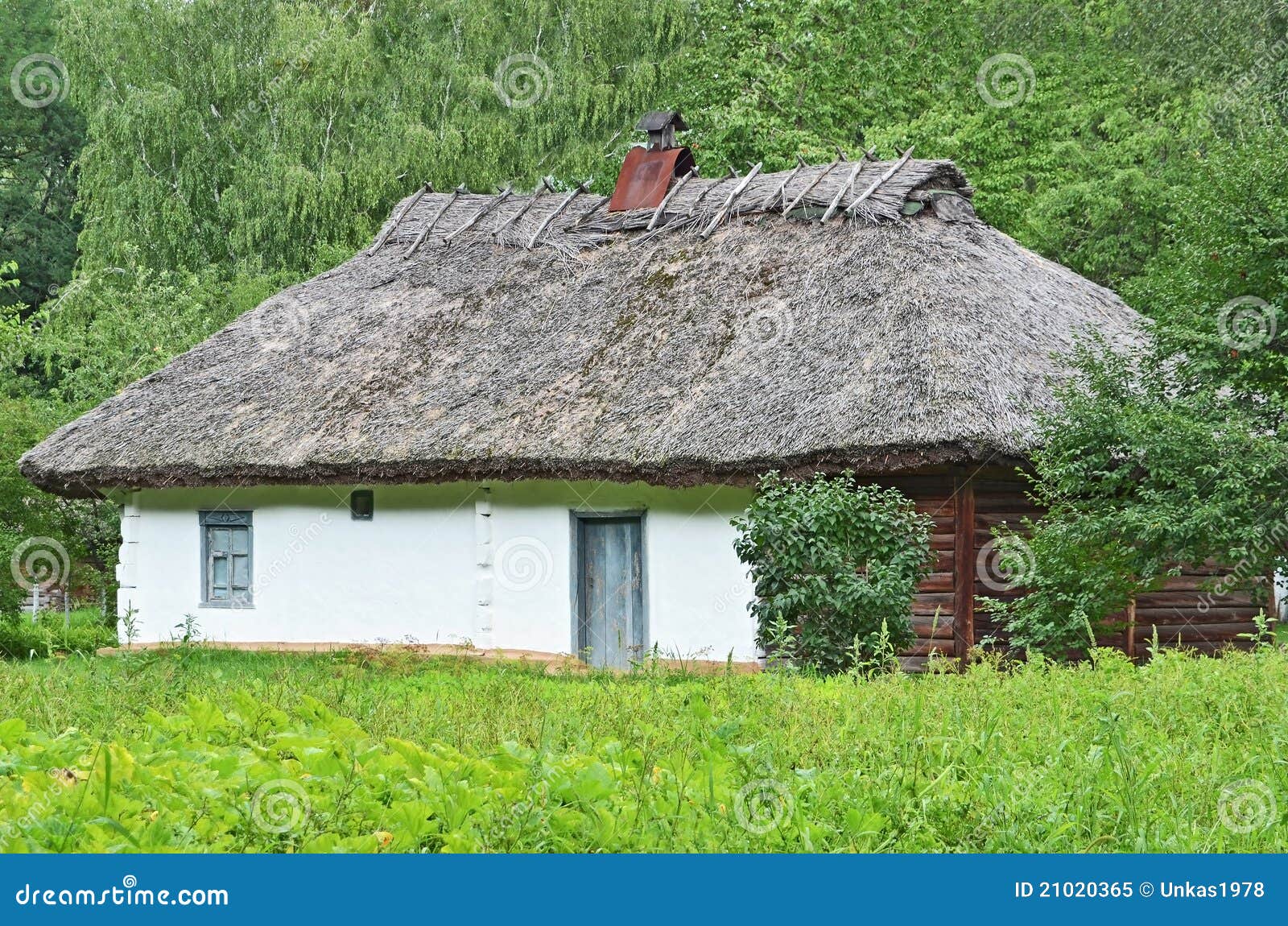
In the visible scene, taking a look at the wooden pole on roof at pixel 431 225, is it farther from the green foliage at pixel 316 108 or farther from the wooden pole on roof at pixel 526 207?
the green foliage at pixel 316 108

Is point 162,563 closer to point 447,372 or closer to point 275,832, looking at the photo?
point 447,372

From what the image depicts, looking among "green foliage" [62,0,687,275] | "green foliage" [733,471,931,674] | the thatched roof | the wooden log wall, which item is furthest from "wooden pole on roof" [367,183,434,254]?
"green foliage" [733,471,931,674]

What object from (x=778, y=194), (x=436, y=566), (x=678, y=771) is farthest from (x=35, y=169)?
(x=678, y=771)

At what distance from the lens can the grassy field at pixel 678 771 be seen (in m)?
4.08

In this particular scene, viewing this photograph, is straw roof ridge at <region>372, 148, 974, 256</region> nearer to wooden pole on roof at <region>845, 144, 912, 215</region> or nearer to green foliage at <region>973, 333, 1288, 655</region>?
wooden pole on roof at <region>845, 144, 912, 215</region>

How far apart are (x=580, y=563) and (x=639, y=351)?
7.55ft

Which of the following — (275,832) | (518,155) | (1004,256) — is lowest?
(275,832)

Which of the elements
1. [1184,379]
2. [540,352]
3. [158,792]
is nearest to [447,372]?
[540,352]

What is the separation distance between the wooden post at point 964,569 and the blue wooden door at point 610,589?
3.17 m

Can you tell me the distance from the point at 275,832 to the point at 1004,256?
1351 cm

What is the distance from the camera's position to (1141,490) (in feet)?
33.8

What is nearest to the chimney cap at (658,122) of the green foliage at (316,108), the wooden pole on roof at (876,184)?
the wooden pole on roof at (876,184)

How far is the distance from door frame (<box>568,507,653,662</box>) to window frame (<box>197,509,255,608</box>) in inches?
158

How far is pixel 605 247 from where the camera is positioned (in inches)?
684
